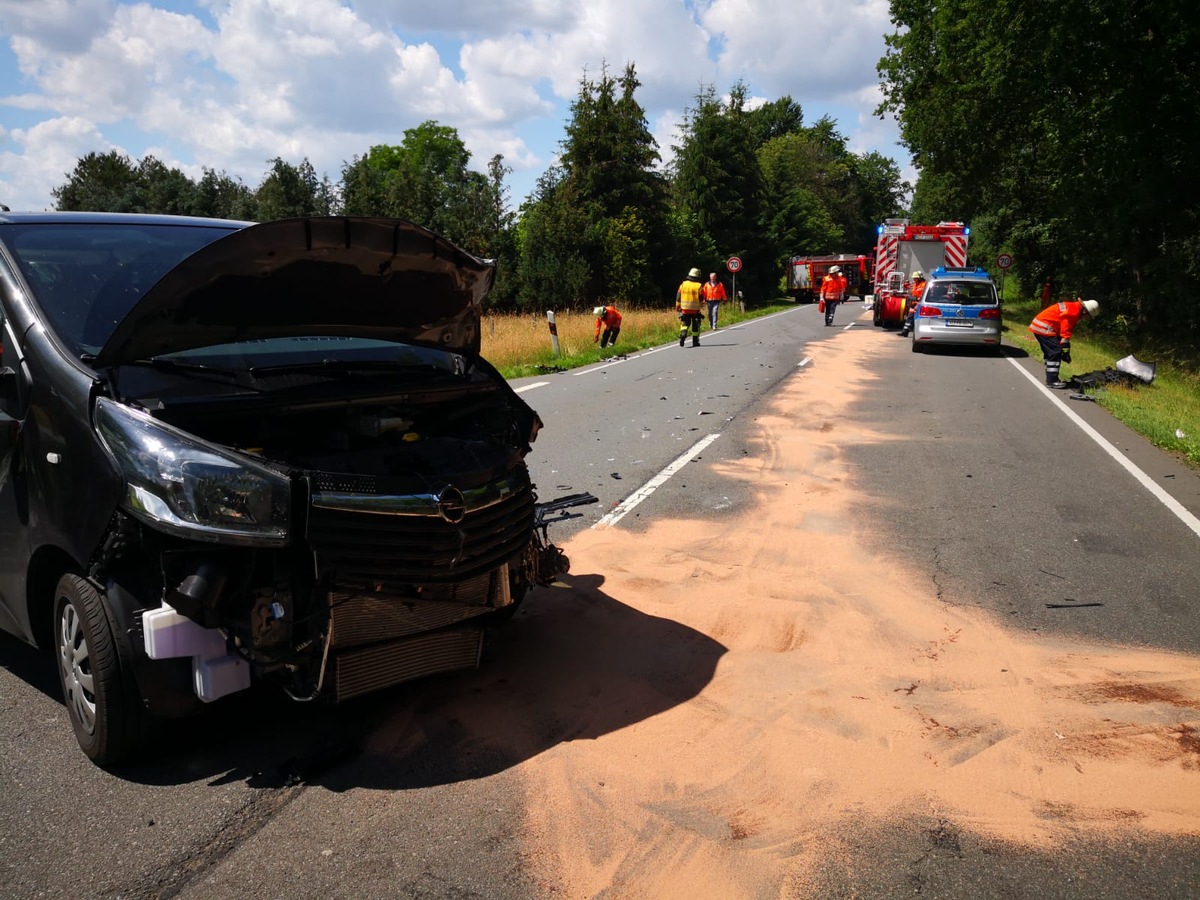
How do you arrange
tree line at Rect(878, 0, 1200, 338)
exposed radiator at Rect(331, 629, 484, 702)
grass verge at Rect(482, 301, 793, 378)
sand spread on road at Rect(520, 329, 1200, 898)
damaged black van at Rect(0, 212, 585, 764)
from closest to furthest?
sand spread on road at Rect(520, 329, 1200, 898)
damaged black van at Rect(0, 212, 585, 764)
exposed radiator at Rect(331, 629, 484, 702)
grass verge at Rect(482, 301, 793, 378)
tree line at Rect(878, 0, 1200, 338)

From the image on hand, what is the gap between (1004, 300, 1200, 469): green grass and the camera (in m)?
11.6

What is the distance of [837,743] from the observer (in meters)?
3.98

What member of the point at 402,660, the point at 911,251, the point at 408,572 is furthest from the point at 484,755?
the point at 911,251

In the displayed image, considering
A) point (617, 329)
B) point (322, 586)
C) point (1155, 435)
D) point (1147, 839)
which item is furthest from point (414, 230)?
point (617, 329)

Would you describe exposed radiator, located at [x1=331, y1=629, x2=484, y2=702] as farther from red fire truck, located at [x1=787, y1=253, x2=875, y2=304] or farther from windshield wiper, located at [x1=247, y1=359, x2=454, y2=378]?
red fire truck, located at [x1=787, y1=253, x2=875, y2=304]

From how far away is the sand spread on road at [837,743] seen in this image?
3.30m

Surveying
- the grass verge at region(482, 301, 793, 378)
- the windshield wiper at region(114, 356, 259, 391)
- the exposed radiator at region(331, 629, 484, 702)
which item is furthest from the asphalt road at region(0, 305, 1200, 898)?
the grass verge at region(482, 301, 793, 378)

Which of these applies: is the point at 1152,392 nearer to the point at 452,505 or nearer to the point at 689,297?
the point at 689,297

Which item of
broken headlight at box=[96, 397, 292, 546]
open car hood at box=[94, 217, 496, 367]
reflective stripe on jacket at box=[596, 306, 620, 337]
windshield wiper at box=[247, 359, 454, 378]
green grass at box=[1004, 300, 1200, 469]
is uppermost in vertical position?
open car hood at box=[94, 217, 496, 367]

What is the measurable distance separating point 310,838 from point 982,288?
22.5 m

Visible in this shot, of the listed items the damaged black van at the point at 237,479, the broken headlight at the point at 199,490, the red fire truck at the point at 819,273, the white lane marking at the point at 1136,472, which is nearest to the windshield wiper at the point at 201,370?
the damaged black van at the point at 237,479

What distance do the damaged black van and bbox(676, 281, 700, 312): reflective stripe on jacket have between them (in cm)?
1933

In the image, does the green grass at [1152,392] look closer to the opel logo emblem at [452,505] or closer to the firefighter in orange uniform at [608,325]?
the opel logo emblem at [452,505]

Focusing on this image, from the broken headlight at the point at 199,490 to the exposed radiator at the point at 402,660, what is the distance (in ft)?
1.99
